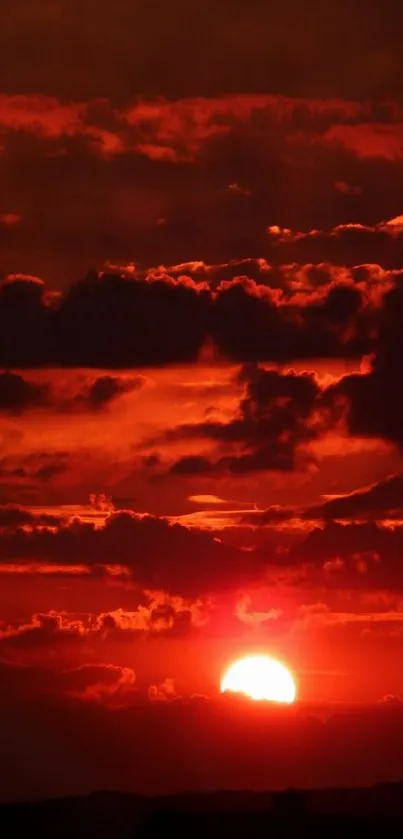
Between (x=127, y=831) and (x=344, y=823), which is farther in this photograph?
(x=344, y=823)

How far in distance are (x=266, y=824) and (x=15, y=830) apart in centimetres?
2861

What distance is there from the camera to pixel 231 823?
199 m

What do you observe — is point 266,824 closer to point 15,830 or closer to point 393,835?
point 393,835

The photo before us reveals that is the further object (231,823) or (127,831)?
(231,823)

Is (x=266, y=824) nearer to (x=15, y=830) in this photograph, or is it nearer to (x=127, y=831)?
(x=127, y=831)

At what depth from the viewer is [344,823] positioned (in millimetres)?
198375

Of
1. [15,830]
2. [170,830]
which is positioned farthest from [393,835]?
[15,830]

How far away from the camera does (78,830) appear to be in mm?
Result: 195500

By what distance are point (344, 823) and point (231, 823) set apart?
12.7 m

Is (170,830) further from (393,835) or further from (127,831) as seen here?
(393,835)

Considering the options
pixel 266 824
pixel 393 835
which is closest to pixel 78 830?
pixel 266 824

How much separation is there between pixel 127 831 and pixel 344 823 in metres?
27.3

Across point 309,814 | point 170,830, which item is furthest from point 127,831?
point 309,814

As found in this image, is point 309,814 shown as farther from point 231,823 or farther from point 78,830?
point 78,830
